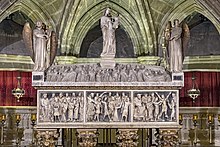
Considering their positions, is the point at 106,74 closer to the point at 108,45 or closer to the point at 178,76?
the point at 108,45

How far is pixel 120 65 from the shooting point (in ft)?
37.5

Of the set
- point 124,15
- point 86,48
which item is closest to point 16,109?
point 86,48

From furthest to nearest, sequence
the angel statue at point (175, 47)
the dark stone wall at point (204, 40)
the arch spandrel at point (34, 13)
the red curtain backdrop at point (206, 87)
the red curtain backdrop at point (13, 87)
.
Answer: the dark stone wall at point (204, 40), the red curtain backdrop at point (206, 87), the red curtain backdrop at point (13, 87), the arch spandrel at point (34, 13), the angel statue at point (175, 47)

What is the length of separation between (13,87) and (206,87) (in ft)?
20.6

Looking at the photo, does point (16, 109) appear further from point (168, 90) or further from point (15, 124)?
point (168, 90)

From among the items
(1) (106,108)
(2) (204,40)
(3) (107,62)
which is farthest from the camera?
(2) (204,40)

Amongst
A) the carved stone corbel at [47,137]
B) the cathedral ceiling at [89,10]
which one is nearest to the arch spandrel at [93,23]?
the cathedral ceiling at [89,10]

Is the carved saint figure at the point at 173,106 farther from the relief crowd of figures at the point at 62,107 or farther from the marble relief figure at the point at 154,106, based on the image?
the relief crowd of figures at the point at 62,107

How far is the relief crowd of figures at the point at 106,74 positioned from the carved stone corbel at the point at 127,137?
1.04 m

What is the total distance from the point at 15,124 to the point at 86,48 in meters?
Answer: 3.97

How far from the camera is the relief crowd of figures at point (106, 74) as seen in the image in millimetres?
11164

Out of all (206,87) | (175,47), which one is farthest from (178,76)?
(206,87)

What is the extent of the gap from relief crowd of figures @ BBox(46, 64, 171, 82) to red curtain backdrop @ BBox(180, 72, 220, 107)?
649 centimetres

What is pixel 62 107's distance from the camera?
1112cm
